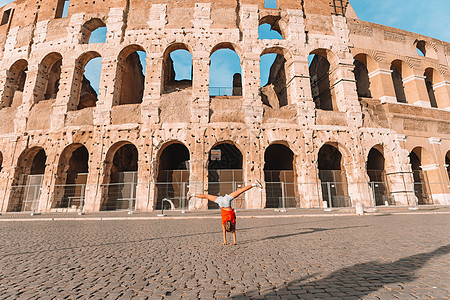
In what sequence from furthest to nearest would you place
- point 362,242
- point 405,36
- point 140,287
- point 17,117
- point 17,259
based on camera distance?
1. point 405,36
2. point 17,117
3. point 362,242
4. point 17,259
5. point 140,287

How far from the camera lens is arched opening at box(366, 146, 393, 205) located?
13.0 meters

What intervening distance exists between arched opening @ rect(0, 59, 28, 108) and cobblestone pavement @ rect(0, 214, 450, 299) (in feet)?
51.2

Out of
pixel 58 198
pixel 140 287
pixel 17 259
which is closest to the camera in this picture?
pixel 140 287

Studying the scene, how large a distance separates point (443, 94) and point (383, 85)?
232 inches

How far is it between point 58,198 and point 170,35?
11.2 metres

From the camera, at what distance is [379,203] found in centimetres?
1303

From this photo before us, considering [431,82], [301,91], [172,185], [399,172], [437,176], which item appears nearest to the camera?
[172,185]

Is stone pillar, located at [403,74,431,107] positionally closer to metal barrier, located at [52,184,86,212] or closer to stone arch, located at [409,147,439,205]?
stone arch, located at [409,147,439,205]

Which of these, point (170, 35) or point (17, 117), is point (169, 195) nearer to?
point (170, 35)

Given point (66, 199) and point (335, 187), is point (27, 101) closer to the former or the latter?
point (66, 199)

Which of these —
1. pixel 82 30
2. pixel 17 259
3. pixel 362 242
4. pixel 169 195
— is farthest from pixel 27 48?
pixel 362 242

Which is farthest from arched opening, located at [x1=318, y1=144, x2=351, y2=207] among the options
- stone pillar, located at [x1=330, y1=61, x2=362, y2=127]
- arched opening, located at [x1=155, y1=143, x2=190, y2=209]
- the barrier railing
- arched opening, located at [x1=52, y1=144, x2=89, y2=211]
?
arched opening, located at [x1=52, y1=144, x2=89, y2=211]

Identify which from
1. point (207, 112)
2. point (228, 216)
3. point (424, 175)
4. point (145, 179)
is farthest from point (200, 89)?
point (424, 175)

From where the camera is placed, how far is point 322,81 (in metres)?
16.5
